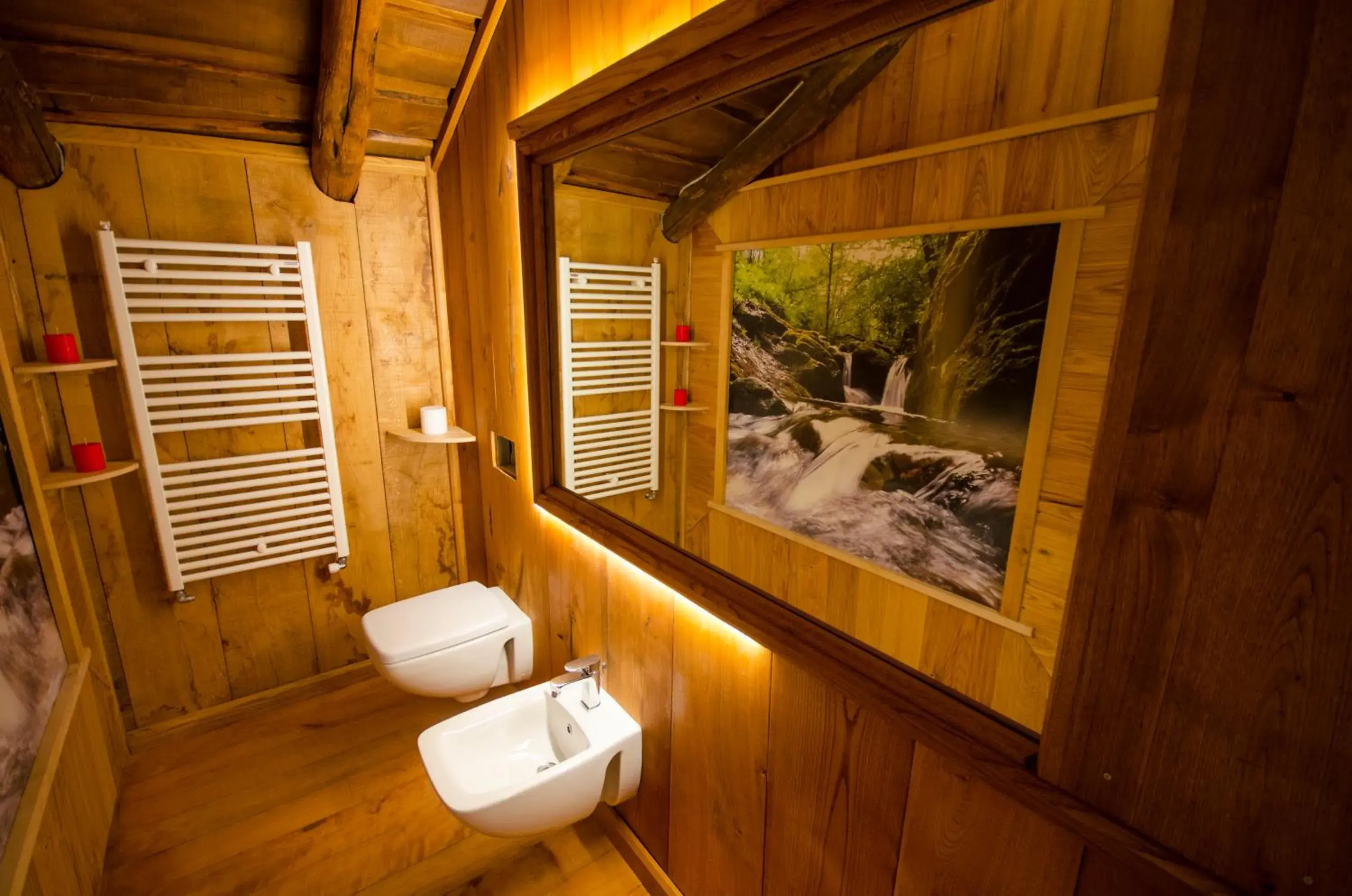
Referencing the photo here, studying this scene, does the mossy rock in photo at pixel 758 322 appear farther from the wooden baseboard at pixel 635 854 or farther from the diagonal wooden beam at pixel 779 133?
the wooden baseboard at pixel 635 854

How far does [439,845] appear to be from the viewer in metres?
1.75

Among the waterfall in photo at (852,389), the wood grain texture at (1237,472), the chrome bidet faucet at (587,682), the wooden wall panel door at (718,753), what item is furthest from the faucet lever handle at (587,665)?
the wood grain texture at (1237,472)

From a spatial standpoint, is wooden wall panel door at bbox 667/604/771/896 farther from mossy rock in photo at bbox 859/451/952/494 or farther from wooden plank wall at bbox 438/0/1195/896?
mossy rock in photo at bbox 859/451/952/494

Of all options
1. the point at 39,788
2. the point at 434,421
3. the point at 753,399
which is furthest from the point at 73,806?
the point at 753,399

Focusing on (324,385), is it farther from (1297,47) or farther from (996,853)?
(1297,47)

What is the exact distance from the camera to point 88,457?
174 centimetres

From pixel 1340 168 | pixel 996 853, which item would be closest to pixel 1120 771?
pixel 996 853

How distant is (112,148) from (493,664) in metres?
1.92

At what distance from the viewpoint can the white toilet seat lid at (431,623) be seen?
70.3 inches

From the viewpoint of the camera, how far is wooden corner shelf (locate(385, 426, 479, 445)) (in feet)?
7.38

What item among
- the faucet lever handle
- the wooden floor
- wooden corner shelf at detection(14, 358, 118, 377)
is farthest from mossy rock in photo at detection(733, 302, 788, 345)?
wooden corner shelf at detection(14, 358, 118, 377)

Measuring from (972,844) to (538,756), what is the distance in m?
1.19

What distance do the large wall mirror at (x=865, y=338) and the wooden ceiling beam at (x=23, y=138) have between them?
126 cm

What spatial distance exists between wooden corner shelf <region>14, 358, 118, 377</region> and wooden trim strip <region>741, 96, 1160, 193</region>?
6.51 ft
